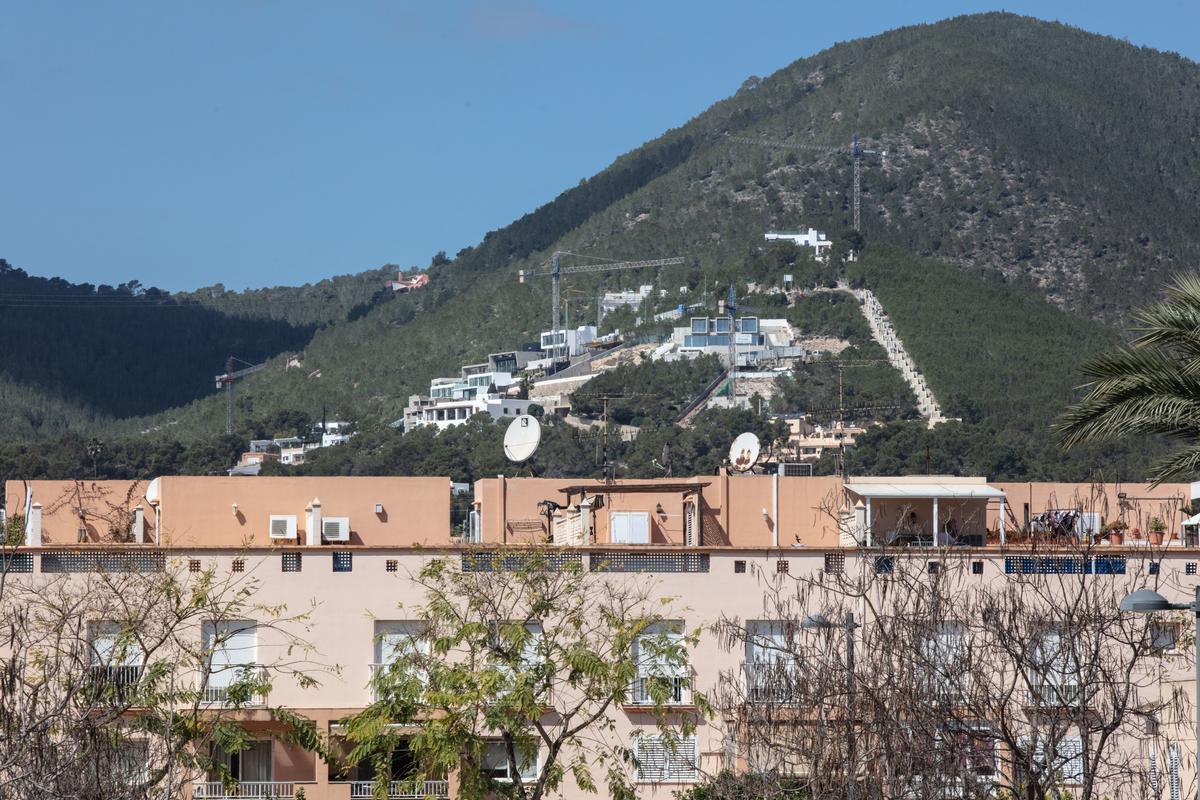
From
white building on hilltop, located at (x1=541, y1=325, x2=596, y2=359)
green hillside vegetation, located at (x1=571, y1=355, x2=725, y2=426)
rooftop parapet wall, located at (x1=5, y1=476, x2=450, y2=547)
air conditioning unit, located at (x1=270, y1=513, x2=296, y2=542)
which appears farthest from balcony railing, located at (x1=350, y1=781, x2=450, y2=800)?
white building on hilltop, located at (x1=541, y1=325, x2=596, y2=359)

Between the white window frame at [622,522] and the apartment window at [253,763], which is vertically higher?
the white window frame at [622,522]

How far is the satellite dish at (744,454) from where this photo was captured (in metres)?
40.9

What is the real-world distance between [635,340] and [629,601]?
15035cm

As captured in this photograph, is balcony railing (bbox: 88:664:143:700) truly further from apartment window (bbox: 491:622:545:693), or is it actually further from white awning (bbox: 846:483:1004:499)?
white awning (bbox: 846:483:1004:499)

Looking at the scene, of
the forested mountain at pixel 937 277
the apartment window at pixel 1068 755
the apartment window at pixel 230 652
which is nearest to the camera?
the apartment window at pixel 1068 755

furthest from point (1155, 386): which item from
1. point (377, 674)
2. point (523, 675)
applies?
point (377, 674)

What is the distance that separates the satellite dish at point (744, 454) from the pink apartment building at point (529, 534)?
3.33 metres

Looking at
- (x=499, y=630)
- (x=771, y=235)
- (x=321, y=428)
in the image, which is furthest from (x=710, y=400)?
(x=499, y=630)

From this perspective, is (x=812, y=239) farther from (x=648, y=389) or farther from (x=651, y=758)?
(x=651, y=758)

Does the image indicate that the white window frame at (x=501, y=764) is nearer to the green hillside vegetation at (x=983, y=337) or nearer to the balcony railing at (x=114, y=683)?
the balcony railing at (x=114, y=683)

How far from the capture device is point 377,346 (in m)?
189

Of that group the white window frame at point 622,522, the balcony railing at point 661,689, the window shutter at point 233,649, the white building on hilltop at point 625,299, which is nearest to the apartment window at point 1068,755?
the balcony railing at point 661,689

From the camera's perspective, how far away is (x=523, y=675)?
82.5ft

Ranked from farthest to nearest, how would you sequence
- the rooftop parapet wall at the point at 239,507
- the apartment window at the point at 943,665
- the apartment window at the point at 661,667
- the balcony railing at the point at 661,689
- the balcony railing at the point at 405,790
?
the rooftop parapet wall at the point at 239,507, the balcony railing at the point at 405,790, the apartment window at the point at 661,667, the balcony railing at the point at 661,689, the apartment window at the point at 943,665
